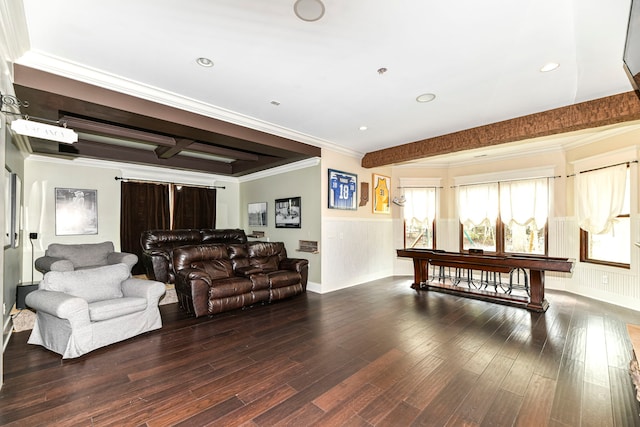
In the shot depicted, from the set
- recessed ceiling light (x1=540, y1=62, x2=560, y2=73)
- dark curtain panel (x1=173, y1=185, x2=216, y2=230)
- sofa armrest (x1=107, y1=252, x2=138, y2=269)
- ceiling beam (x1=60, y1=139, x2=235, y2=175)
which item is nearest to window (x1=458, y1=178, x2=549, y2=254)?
recessed ceiling light (x1=540, y1=62, x2=560, y2=73)

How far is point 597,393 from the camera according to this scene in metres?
2.18

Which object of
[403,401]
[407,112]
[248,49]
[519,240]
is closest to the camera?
[403,401]

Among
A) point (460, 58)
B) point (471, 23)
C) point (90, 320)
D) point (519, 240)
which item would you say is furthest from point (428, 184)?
point (90, 320)

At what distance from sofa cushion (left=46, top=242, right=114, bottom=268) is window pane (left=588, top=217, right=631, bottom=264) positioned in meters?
8.90

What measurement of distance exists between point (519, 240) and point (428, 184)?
89.6 inches

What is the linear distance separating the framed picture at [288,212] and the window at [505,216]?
3.93 m

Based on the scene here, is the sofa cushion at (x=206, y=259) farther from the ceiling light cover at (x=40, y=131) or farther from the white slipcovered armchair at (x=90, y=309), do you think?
the ceiling light cover at (x=40, y=131)

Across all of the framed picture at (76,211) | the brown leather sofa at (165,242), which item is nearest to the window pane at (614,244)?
Answer: the brown leather sofa at (165,242)

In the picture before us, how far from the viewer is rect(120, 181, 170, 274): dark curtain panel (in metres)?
6.00

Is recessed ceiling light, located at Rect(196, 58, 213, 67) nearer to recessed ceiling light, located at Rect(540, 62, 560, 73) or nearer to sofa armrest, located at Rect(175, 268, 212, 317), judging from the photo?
sofa armrest, located at Rect(175, 268, 212, 317)

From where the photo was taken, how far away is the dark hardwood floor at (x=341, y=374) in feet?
6.38

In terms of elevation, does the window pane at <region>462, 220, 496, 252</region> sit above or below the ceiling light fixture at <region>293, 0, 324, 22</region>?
below

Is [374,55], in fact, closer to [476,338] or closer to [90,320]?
[476,338]

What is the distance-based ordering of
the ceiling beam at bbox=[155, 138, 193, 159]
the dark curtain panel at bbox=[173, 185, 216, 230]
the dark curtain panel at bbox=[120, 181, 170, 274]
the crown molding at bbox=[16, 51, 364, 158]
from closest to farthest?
the crown molding at bbox=[16, 51, 364, 158]
the ceiling beam at bbox=[155, 138, 193, 159]
the dark curtain panel at bbox=[120, 181, 170, 274]
the dark curtain panel at bbox=[173, 185, 216, 230]
